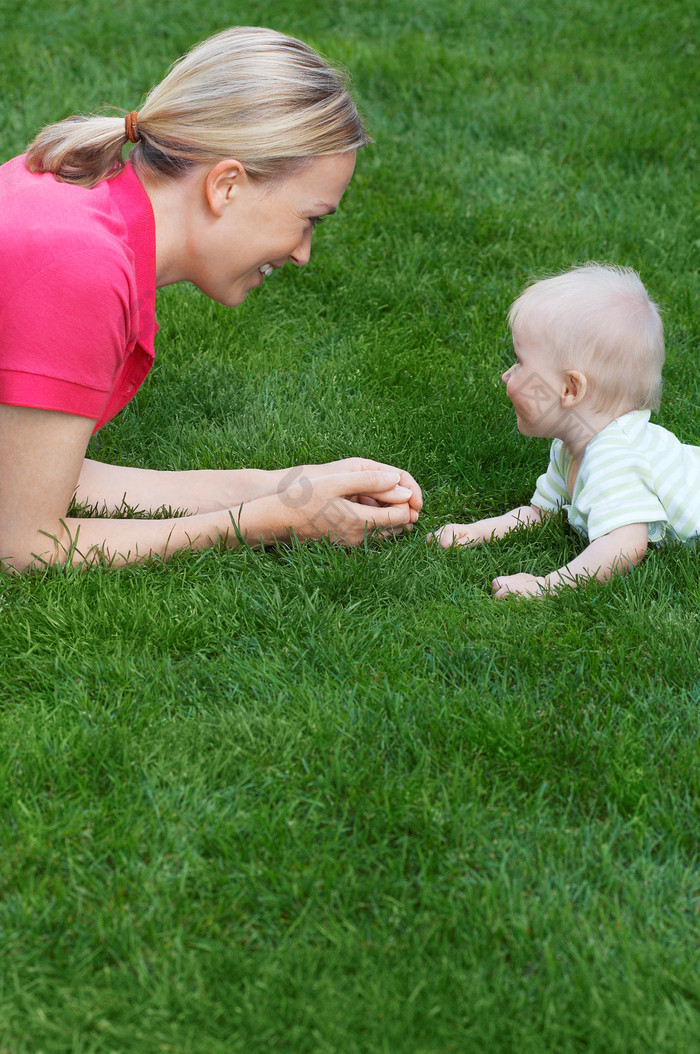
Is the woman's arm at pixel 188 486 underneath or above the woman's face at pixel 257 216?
underneath

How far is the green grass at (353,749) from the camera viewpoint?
1.69m

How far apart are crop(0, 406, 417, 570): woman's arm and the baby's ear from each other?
488 mm

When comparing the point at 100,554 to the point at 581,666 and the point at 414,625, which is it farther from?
the point at 581,666

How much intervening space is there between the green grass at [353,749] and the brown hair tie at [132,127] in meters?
1.00

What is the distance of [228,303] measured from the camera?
9.30 ft

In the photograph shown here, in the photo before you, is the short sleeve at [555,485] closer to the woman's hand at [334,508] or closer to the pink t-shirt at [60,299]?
the woman's hand at [334,508]

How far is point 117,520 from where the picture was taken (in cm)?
→ 271

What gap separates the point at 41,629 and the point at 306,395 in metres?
1.41

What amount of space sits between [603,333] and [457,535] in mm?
656

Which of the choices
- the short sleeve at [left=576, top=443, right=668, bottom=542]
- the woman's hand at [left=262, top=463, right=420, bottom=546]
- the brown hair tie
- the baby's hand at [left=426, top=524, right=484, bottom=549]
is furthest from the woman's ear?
the short sleeve at [left=576, top=443, right=668, bottom=542]

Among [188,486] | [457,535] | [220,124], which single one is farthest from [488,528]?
[220,124]

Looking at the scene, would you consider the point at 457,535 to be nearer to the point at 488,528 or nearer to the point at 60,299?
the point at 488,528

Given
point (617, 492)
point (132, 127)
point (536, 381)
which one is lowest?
point (617, 492)

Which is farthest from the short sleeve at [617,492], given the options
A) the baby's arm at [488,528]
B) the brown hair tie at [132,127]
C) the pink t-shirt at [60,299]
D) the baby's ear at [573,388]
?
the brown hair tie at [132,127]
